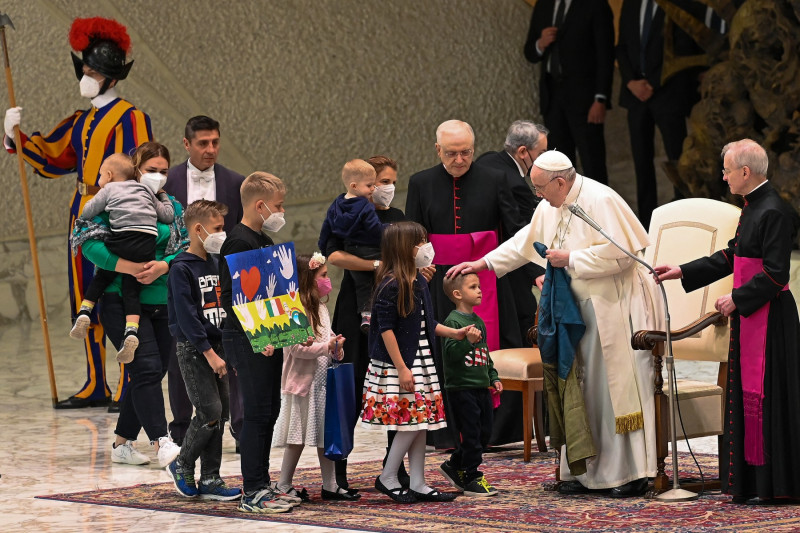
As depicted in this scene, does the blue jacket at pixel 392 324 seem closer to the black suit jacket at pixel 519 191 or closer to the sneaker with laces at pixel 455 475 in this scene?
the sneaker with laces at pixel 455 475

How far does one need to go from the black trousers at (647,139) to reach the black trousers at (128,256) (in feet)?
17.2

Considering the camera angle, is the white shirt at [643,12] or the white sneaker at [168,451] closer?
the white sneaker at [168,451]

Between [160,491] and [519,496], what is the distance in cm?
144

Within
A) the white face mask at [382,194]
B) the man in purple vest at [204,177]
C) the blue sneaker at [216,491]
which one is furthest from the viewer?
the man in purple vest at [204,177]

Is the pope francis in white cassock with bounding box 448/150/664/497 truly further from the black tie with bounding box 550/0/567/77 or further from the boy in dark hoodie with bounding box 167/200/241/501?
the black tie with bounding box 550/0/567/77

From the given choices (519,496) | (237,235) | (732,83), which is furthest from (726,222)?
(732,83)

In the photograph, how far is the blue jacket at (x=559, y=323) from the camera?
19.5ft

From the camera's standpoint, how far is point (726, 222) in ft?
20.7

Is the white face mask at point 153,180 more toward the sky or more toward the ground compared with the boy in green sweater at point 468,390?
more toward the sky

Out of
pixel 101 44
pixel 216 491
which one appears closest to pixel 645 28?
pixel 101 44

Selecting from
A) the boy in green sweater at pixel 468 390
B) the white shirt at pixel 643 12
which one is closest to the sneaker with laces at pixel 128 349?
the boy in green sweater at pixel 468 390

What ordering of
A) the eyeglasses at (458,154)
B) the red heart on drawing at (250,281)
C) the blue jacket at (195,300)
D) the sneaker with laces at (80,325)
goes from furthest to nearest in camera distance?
the sneaker with laces at (80,325) < the eyeglasses at (458,154) < the blue jacket at (195,300) < the red heart on drawing at (250,281)

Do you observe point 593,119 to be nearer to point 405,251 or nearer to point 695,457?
point 695,457

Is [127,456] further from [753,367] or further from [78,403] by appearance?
[753,367]
